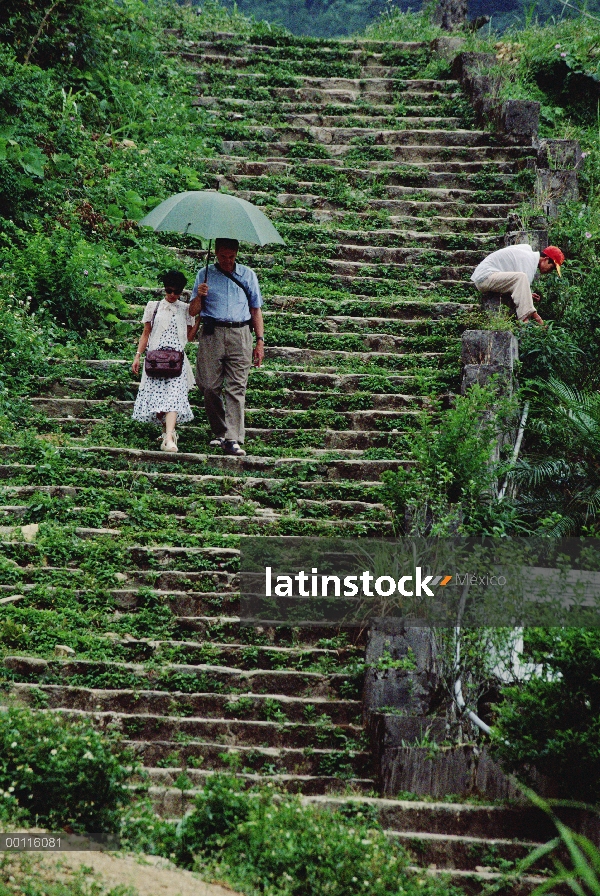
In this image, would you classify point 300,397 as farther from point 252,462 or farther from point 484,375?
point 484,375

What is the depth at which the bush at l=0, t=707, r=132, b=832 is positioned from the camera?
483 centimetres

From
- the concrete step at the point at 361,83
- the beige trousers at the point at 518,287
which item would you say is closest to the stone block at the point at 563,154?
the concrete step at the point at 361,83

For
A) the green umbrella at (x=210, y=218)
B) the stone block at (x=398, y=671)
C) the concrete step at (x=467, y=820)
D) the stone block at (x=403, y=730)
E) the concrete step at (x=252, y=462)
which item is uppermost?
the green umbrella at (x=210, y=218)

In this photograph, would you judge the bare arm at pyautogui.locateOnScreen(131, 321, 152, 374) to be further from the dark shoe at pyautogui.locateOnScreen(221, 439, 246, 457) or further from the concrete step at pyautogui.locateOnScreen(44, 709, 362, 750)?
the concrete step at pyautogui.locateOnScreen(44, 709, 362, 750)

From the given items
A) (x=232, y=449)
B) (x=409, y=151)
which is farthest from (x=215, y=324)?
(x=409, y=151)

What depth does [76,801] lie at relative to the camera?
4.86 m

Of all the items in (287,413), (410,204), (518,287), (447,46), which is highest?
(447,46)

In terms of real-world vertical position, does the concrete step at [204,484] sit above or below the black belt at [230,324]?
below

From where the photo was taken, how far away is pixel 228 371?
9375 millimetres

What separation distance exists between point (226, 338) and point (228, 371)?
0.91 ft

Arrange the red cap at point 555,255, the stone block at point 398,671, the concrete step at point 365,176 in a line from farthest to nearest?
the concrete step at point 365,176 < the red cap at point 555,255 < the stone block at point 398,671

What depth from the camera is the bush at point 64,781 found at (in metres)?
4.83

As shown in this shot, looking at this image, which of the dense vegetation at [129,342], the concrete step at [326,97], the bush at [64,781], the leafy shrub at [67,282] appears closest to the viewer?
the bush at [64,781]

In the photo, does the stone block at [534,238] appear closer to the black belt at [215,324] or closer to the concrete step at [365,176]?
the concrete step at [365,176]
